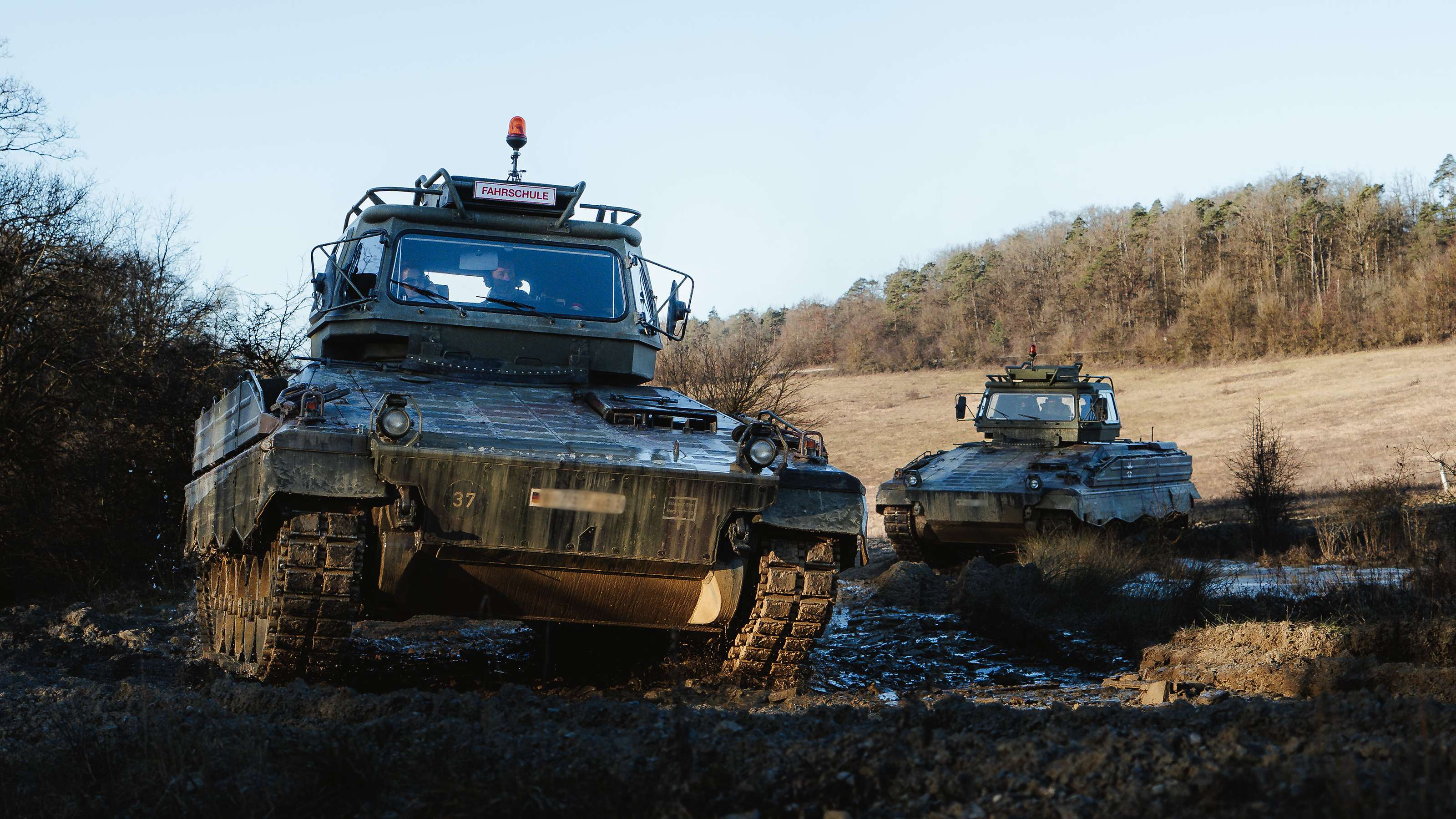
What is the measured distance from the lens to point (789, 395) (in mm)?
25219

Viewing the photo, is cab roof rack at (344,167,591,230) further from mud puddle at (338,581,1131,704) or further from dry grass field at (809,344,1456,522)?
dry grass field at (809,344,1456,522)

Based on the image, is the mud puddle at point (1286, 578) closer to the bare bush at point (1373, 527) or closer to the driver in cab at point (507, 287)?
the bare bush at point (1373, 527)

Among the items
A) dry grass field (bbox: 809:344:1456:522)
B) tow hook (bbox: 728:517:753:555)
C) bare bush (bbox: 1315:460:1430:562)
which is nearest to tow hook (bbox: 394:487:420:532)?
tow hook (bbox: 728:517:753:555)

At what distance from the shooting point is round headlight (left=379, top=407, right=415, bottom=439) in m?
6.00

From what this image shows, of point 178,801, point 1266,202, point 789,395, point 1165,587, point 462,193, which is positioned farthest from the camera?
point 1266,202

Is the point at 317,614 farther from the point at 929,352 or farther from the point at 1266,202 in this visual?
the point at 1266,202

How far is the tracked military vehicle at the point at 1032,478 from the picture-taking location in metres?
14.7

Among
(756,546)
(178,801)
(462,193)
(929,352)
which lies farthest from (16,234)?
(929,352)

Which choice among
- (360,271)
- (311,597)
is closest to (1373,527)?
(360,271)

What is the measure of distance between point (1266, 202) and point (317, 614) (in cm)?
5751

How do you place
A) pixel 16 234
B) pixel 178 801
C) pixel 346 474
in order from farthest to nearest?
1. pixel 16 234
2. pixel 346 474
3. pixel 178 801

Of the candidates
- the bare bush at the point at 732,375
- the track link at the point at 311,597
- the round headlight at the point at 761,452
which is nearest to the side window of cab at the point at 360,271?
the track link at the point at 311,597

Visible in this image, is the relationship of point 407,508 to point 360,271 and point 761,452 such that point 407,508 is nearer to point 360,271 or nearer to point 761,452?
point 761,452

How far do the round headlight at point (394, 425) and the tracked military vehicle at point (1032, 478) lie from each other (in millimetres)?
9646
